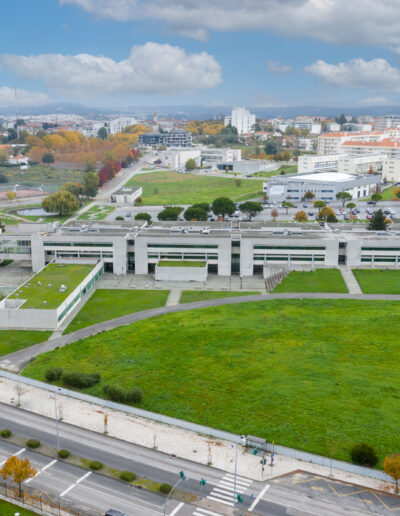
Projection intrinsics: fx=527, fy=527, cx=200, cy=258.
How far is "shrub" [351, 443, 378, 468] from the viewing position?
93.3 ft

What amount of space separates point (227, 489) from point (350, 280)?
124ft

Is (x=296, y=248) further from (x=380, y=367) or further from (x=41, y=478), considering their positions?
(x=41, y=478)

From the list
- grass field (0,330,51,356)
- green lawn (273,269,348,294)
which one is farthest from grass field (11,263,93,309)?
green lawn (273,269,348,294)

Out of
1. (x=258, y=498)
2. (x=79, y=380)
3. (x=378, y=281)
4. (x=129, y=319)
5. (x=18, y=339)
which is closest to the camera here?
(x=258, y=498)

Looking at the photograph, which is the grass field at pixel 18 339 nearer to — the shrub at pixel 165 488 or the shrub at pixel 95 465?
the shrub at pixel 95 465

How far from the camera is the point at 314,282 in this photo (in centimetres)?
5938

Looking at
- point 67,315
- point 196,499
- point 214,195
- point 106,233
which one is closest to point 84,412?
point 196,499

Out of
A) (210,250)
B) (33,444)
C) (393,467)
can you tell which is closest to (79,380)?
(33,444)

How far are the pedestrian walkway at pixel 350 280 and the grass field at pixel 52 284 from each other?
29.1 m

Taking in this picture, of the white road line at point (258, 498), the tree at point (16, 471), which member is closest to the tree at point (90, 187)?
the tree at point (16, 471)

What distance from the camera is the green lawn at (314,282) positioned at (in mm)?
57344

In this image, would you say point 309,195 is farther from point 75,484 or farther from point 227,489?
point 75,484

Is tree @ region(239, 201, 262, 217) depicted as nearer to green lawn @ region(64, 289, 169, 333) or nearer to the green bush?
green lawn @ region(64, 289, 169, 333)

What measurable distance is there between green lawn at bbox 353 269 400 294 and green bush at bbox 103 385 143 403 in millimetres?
31212
